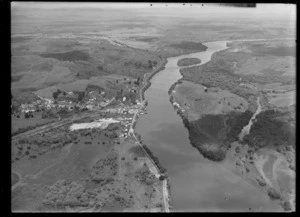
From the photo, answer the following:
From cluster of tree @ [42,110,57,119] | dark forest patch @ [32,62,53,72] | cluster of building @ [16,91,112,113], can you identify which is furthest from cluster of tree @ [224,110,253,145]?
dark forest patch @ [32,62,53,72]

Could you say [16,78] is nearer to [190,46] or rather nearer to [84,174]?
[84,174]

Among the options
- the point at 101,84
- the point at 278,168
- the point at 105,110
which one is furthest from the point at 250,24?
the point at 278,168

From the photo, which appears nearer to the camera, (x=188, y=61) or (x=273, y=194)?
(x=273, y=194)

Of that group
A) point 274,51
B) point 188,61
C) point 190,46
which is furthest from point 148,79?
point 274,51

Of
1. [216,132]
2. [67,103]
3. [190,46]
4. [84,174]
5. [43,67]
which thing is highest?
[190,46]

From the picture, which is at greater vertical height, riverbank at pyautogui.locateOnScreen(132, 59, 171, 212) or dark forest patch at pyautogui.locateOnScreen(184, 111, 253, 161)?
dark forest patch at pyautogui.locateOnScreen(184, 111, 253, 161)

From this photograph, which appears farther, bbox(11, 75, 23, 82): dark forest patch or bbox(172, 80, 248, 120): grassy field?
Result: bbox(11, 75, 23, 82): dark forest patch

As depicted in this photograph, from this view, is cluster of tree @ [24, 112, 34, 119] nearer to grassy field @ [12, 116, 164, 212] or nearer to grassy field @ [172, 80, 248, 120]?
grassy field @ [12, 116, 164, 212]
